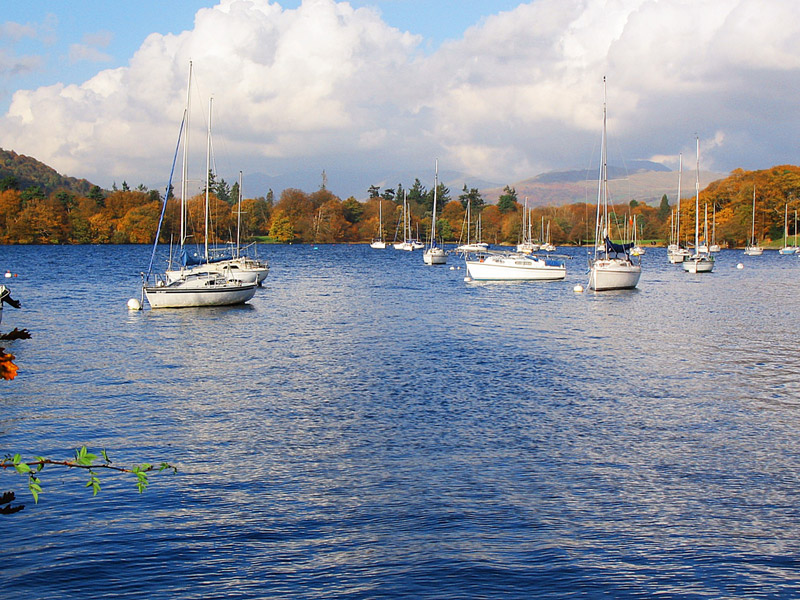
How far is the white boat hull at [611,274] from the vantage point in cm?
5281

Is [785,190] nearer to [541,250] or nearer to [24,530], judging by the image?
[541,250]

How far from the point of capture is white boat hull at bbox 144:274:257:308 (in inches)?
1508

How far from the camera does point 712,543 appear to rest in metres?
10.2

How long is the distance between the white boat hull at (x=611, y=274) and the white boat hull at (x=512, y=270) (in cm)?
1049

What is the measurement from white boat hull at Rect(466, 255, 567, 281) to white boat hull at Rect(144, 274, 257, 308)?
27124 millimetres

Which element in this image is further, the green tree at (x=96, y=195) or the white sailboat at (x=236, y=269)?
the green tree at (x=96, y=195)

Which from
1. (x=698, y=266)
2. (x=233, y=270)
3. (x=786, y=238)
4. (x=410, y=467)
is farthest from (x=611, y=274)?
(x=786, y=238)

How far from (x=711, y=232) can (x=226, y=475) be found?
165m

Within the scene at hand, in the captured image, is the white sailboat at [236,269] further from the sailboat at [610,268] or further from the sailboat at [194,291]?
the sailboat at [610,268]

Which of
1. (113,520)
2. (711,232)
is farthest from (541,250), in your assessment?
(113,520)

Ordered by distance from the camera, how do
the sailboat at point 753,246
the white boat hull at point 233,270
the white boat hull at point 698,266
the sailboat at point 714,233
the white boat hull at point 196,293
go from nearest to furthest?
the white boat hull at point 196,293
the white boat hull at point 233,270
the white boat hull at point 698,266
the sailboat at point 753,246
the sailboat at point 714,233

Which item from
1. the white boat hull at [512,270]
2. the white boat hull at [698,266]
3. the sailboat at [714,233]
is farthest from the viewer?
the sailboat at [714,233]

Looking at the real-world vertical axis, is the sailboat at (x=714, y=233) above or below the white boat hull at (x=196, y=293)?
above

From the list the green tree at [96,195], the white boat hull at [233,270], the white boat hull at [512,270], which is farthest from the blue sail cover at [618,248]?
the green tree at [96,195]
